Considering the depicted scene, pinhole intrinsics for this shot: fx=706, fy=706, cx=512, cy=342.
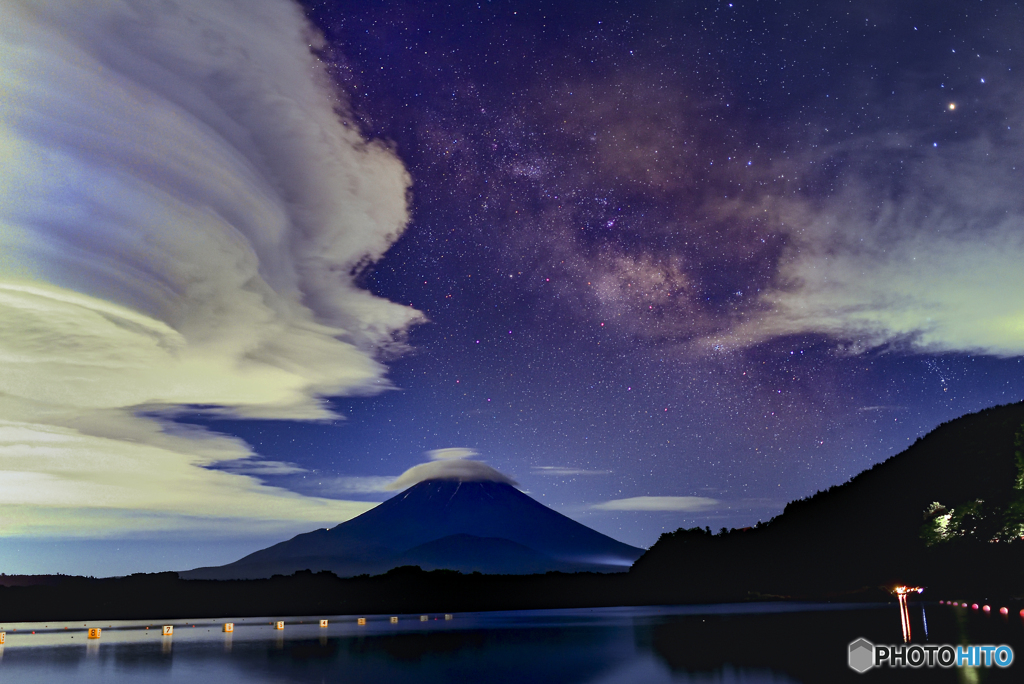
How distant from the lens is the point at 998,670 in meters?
24.8

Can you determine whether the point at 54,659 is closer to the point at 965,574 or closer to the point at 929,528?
the point at 929,528

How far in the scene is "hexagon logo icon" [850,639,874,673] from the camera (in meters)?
28.5

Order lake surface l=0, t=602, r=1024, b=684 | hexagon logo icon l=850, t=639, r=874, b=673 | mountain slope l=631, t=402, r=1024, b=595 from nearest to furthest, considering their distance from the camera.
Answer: hexagon logo icon l=850, t=639, r=874, b=673
lake surface l=0, t=602, r=1024, b=684
mountain slope l=631, t=402, r=1024, b=595

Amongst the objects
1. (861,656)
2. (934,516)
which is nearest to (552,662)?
(861,656)

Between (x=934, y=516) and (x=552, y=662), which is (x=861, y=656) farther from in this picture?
(x=934, y=516)

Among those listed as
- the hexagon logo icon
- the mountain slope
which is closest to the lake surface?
the hexagon logo icon

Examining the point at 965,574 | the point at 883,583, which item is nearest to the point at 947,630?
the point at 965,574

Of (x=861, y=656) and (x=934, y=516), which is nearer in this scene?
(x=861, y=656)

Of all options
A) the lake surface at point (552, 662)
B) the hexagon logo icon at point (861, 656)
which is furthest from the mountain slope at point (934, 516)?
the hexagon logo icon at point (861, 656)

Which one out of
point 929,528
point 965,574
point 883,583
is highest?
point 929,528

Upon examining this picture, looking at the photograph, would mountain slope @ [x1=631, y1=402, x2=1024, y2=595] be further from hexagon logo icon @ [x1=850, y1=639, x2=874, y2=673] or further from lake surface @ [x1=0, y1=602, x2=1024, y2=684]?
hexagon logo icon @ [x1=850, y1=639, x2=874, y2=673]

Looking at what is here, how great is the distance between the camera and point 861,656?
32438 millimetres

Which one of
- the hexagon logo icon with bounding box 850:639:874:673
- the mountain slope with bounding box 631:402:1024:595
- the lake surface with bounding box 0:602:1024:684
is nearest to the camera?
the hexagon logo icon with bounding box 850:639:874:673

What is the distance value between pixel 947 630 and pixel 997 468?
31201 mm
